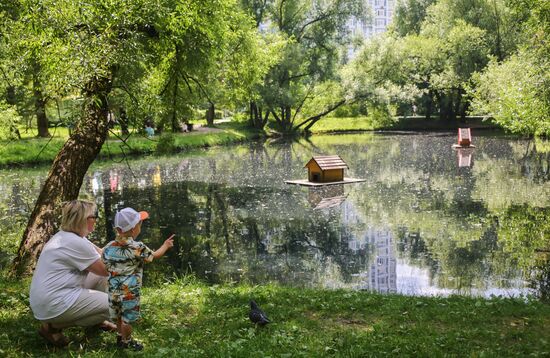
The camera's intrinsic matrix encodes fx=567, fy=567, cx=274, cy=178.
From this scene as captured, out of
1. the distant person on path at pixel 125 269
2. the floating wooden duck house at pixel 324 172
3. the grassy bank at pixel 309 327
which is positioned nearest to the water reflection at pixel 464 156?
the floating wooden duck house at pixel 324 172

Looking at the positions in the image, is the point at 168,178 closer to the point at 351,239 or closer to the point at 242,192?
the point at 242,192

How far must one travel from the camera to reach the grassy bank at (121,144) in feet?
104

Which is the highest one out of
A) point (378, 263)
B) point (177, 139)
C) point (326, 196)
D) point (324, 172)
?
point (177, 139)

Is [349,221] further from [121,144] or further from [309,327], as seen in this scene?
[121,144]

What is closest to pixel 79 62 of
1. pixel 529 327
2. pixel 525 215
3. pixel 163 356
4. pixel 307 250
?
pixel 163 356

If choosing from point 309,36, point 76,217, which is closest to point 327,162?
point 76,217

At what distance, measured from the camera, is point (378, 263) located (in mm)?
12031

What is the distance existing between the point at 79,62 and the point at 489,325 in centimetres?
727

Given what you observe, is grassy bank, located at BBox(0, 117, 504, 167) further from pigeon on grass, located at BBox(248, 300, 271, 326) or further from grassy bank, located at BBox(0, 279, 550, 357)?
pigeon on grass, located at BBox(248, 300, 271, 326)

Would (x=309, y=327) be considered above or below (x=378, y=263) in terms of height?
above

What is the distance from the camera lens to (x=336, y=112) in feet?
232

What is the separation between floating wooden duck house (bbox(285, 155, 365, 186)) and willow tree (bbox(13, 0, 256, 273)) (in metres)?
12.2

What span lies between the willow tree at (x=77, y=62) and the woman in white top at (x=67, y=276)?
3.07 metres

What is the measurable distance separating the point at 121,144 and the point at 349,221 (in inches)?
658
